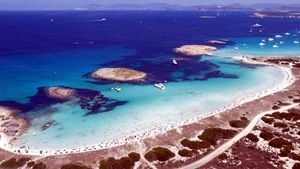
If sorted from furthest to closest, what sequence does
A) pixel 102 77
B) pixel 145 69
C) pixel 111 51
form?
pixel 111 51
pixel 145 69
pixel 102 77

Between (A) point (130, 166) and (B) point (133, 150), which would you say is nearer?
(A) point (130, 166)

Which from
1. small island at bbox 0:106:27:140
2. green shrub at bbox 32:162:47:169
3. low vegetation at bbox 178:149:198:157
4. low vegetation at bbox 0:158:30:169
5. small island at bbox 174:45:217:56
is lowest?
small island at bbox 0:106:27:140

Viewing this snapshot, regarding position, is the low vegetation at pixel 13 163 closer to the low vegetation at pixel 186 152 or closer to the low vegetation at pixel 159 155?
the low vegetation at pixel 159 155

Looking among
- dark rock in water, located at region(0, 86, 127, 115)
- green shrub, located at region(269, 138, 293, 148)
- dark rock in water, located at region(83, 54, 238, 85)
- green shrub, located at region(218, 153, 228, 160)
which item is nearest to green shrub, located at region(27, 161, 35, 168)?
dark rock in water, located at region(0, 86, 127, 115)

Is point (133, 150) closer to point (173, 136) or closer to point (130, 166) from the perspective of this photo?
point (130, 166)

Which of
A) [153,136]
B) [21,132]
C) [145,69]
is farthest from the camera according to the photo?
[145,69]

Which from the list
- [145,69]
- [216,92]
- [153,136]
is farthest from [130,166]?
[145,69]

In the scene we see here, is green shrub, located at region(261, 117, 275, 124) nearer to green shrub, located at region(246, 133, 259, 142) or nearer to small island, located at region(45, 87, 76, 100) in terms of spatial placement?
green shrub, located at region(246, 133, 259, 142)
